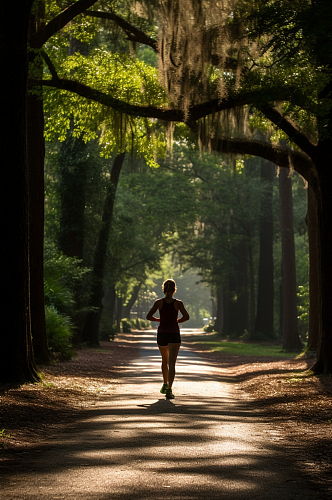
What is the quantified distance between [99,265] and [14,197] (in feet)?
65.1

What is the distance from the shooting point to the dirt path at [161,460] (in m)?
5.03

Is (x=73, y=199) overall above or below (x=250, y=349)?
above

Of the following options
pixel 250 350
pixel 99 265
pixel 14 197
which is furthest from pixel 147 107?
pixel 250 350

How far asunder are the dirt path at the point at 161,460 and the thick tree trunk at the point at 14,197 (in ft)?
5.86

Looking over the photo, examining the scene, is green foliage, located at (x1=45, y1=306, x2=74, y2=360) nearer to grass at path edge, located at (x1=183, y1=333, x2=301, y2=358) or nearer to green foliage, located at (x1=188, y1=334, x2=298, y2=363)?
green foliage, located at (x1=188, y1=334, x2=298, y2=363)

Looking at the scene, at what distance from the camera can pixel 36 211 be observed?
15461 mm

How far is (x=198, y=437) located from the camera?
7.33 m

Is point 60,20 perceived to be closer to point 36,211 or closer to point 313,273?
point 36,211

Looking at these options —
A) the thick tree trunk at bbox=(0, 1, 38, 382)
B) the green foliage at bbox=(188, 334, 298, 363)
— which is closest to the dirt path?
the thick tree trunk at bbox=(0, 1, 38, 382)

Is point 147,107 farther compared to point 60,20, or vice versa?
point 147,107

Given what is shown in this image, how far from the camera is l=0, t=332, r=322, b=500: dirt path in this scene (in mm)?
5027

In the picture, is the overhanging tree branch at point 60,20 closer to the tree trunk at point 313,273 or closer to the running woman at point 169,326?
the running woman at point 169,326

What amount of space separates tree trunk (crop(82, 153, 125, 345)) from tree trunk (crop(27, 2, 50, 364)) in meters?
14.2

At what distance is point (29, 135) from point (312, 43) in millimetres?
6858
